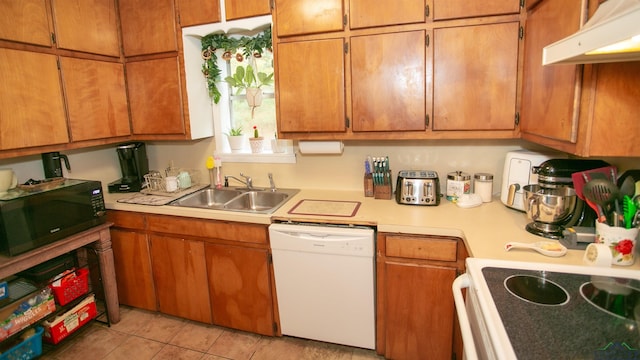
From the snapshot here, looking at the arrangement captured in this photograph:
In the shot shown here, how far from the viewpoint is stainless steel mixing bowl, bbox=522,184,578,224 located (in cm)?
151

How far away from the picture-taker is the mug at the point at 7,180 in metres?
2.02

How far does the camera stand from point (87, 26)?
92.8 inches

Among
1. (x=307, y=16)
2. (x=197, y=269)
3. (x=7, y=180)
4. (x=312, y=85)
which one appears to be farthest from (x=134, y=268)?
(x=307, y=16)

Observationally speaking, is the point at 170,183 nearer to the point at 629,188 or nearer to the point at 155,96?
the point at 155,96

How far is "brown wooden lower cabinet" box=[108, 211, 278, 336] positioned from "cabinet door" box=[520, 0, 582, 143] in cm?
156

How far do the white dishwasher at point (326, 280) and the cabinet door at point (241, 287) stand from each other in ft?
0.35

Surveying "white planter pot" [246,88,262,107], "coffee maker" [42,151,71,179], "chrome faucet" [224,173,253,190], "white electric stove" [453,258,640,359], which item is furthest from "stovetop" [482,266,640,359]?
"coffee maker" [42,151,71,179]

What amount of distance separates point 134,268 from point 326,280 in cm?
147

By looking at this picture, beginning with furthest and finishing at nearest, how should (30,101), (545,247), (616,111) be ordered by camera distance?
(30,101), (545,247), (616,111)

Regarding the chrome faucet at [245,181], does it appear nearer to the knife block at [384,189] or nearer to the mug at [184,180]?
the mug at [184,180]

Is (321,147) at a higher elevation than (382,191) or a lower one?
higher

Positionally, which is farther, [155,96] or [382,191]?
[155,96]

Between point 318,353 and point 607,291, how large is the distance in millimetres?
1561

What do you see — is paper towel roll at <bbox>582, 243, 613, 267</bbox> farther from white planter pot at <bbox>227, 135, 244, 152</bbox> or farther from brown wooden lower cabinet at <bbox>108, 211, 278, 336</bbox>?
white planter pot at <bbox>227, 135, 244, 152</bbox>
